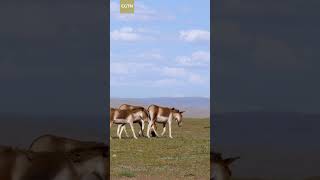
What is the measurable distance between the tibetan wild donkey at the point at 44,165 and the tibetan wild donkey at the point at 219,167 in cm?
96

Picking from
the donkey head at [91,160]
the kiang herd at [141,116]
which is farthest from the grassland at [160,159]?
the donkey head at [91,160]

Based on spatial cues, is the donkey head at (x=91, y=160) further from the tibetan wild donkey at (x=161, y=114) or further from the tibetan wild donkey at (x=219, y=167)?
the tibetan wild donkey at (x=161, y=114)

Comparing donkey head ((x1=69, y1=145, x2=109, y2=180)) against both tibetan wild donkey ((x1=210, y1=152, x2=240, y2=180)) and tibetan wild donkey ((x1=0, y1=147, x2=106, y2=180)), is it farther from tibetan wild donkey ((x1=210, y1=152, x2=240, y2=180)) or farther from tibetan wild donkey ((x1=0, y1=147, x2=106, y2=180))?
tibetan wild donkey ((x1=210, y1=152, x2=240, y2=180))

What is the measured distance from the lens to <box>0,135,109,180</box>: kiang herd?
15.1ft

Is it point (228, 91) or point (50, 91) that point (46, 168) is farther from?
point (228, 91)

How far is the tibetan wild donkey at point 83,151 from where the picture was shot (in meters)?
4.71

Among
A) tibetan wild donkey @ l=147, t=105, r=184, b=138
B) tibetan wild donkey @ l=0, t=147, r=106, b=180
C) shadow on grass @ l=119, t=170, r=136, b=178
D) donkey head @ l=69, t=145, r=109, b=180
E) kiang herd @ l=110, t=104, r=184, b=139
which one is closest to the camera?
tibetan wild donkey @ l=0, t=147, r=106, b=180

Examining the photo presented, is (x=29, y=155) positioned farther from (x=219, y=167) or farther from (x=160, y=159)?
(x=160, y=159)

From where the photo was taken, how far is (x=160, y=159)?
372 inches

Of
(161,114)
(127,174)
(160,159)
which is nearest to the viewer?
(127,174)

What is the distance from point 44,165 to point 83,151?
13.6 inches

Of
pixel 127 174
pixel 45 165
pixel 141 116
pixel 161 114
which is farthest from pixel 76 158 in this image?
pixel 161 114

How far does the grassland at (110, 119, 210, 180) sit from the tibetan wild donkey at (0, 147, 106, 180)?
2.84 meters

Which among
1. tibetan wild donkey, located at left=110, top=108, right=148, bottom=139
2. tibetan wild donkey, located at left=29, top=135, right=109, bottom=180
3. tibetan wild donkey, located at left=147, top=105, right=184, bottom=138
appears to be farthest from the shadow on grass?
tibetan wild donkey, located at left=147, top=105, right=184, bottom=138
